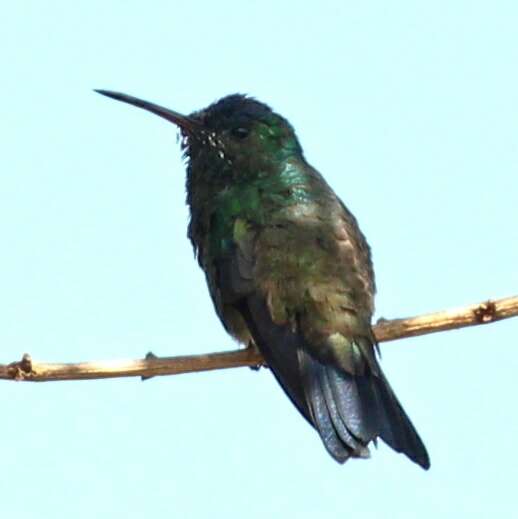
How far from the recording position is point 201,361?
6.24m

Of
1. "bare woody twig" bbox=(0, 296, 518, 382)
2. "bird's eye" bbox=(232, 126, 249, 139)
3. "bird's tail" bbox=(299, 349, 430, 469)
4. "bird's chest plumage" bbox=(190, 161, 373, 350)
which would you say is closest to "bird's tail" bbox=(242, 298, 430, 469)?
"bird's tail" bbox=(299, 349, 430, 469)

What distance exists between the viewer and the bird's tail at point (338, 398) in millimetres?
6559

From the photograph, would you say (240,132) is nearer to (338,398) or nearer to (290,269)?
(290,269)

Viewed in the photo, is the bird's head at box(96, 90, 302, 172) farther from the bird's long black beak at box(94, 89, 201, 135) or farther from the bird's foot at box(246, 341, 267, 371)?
the bird's foot at box(246, 341, 267, 371)

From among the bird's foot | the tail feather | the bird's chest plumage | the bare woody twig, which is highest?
the bird's chest plumage

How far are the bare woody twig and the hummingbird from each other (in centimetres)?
28

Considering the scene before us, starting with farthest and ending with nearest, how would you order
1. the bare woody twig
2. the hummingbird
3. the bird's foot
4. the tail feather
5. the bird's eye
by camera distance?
1. the bird's eye
2. the bird's foot
3. the hummingbird
4. the tail feather
5. the bare woody twig

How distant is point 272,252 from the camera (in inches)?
282

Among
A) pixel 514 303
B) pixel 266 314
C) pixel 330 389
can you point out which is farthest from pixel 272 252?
pixel 514 303

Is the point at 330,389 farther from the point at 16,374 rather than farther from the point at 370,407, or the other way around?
the point at 16,374

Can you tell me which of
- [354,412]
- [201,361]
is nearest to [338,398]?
[354,412]

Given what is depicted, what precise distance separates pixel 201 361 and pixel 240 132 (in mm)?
2082

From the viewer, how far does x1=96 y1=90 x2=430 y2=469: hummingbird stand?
672 centimetres

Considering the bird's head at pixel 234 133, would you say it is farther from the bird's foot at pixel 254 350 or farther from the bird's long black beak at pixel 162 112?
the bird's foot at pixel 254 350
